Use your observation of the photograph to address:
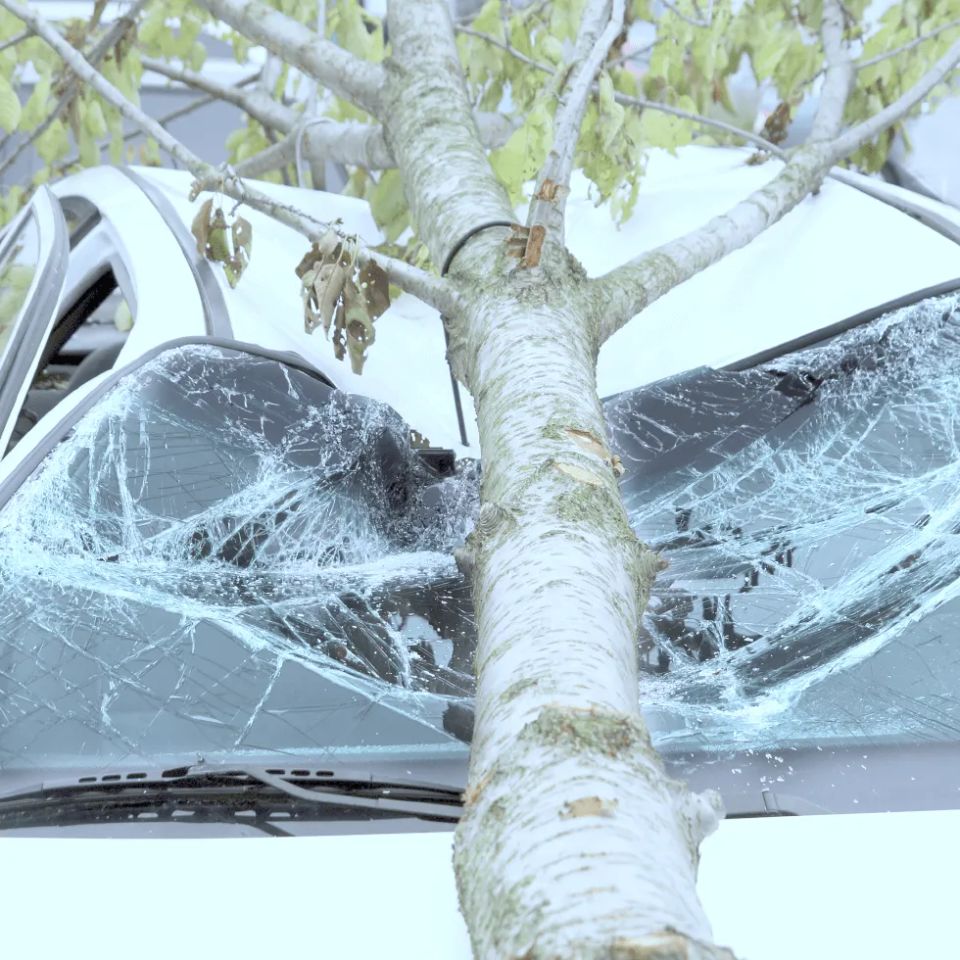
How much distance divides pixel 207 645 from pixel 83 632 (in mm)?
192

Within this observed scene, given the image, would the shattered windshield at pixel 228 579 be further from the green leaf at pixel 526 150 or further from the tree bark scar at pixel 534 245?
the green leaf at pixel 526 150

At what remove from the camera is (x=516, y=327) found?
1983mm

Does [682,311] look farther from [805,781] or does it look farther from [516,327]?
[805,781]

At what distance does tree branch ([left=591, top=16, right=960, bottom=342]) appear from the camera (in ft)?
7.50

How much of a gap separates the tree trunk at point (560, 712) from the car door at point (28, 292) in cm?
112

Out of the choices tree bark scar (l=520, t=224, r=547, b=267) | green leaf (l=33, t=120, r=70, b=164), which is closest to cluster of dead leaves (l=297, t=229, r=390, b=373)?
tree bark scar (l=520, t=224, r=547, b=267)

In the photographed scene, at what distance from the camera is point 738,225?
2.77m

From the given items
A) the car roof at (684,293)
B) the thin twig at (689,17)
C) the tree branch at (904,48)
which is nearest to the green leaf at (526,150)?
the car roof at (684,293)

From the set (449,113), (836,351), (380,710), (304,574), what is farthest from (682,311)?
(380,710)

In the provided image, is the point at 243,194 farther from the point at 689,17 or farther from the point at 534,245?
the point at 689,17

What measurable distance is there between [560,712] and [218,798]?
692 millimetres

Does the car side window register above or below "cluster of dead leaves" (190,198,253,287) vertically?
above

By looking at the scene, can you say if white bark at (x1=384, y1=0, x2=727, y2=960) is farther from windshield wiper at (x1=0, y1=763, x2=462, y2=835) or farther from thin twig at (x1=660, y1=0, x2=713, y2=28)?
thin twig at (x1=660, y1=0, x2=713, y2=28)

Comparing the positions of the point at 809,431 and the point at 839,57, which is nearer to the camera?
the point at 809,431
